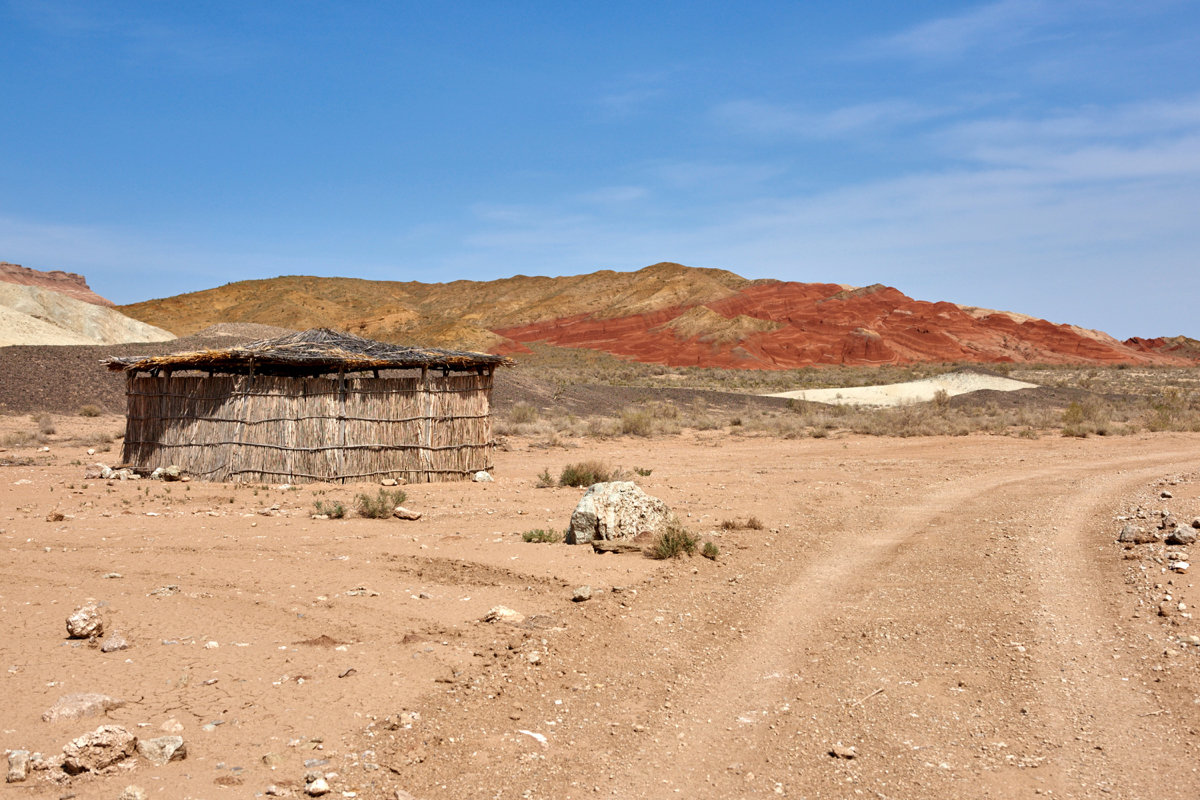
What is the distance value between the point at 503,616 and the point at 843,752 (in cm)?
304

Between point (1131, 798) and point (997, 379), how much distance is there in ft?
134

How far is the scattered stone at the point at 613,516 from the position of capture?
9242mm

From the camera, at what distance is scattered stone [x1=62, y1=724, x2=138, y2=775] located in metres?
4.19

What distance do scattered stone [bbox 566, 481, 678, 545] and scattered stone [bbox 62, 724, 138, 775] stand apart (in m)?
5.40

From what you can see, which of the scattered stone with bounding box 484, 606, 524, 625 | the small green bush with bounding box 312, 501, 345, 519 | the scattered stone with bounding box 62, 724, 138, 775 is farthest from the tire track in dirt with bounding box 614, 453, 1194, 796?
the small green bush with bounding box 312, 501, 345, 519

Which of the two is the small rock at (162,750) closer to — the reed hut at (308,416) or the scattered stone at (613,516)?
the scattered stone at (613,516)

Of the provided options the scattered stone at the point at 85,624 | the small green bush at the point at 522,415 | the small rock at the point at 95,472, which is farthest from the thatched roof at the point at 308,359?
the small green bush at the point at 522,415

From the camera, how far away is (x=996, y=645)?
5863mm

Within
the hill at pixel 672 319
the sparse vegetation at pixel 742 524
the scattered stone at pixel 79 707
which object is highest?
the hill at pixel 672 319

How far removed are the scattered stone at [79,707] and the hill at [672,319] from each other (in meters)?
63.0

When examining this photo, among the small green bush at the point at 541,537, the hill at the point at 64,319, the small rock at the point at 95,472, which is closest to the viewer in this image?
the small green bush at the point at 541,537

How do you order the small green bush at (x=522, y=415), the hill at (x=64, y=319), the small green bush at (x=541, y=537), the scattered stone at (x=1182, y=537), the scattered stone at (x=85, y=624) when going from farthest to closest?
1. the hill at (x=64, y=319)
2. the small green bush at (x=522, y=415)
3. the small green bush at (x=541, y=537)
4. the scattered stone at (x=1182, y=537)
5. the scattered stone at (x=85, y=624)

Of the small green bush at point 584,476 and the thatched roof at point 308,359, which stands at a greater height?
the thatched roof at point 308,359

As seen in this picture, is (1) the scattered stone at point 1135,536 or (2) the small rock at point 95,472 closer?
(1) the scattered stone at point 1135,536
